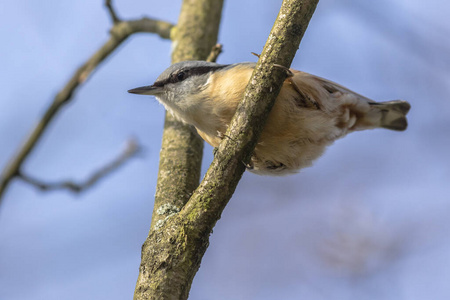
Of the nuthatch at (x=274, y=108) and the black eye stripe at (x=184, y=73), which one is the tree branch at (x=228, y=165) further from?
the black eye stripe at (x=184, y=73)

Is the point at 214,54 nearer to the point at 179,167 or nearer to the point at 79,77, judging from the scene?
the point at 179,167

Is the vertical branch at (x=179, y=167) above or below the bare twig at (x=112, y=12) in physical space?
below

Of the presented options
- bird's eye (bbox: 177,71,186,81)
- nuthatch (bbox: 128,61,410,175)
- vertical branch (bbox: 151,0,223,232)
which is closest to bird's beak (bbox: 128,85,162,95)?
nuthatch (bbox: 128,61,410,175)

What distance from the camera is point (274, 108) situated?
2.29 metres

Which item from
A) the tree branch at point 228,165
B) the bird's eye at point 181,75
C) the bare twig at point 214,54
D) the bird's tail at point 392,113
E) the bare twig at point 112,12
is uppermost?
the bare twig at point 112,12

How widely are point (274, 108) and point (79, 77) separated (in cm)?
184

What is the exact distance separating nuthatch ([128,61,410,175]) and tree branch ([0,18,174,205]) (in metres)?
0.95

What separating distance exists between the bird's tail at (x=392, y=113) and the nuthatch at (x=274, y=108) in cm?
16

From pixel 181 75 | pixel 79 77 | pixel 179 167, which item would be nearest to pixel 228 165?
pixel 179 167

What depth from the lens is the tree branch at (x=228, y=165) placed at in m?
1.87

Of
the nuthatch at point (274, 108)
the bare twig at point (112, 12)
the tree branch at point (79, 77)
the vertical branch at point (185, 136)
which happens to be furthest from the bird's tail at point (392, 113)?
the bare twig at point (112, 12)

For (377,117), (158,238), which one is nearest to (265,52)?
(158,238)

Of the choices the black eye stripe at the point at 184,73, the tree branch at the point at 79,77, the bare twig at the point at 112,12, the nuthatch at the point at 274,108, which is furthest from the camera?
the bare twig at the point at 112,12

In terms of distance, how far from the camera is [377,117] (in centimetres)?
319
